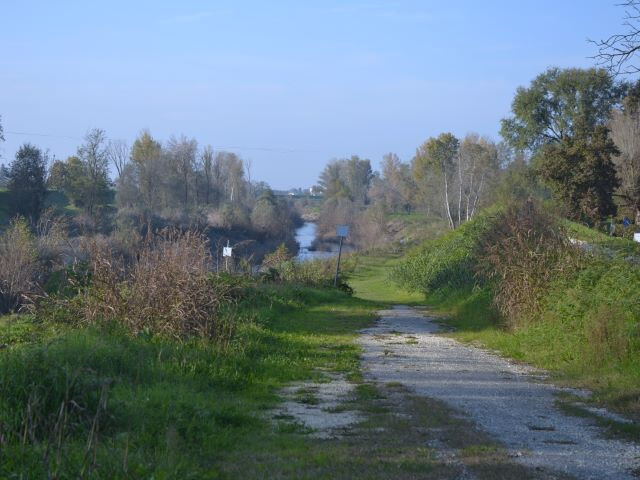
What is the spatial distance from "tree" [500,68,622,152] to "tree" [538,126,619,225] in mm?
13870

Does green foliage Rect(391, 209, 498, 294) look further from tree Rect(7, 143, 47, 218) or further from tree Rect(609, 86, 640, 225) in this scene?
tree Rect(7, 143, 47, 218)

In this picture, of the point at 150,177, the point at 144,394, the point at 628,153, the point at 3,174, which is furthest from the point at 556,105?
the point at 144,394

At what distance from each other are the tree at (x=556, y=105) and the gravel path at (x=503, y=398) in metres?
40.2

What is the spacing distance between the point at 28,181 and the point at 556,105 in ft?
119

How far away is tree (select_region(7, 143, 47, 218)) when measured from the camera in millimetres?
48469

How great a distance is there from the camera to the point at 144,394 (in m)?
9.11

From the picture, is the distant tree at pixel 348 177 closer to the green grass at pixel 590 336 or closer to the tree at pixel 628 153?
the tree at pixel 628 153

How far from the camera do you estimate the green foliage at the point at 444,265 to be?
33375 millimetres

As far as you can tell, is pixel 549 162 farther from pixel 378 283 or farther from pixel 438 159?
pixel 438 159

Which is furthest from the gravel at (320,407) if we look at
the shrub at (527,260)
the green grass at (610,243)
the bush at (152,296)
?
the green grass at (610,243)

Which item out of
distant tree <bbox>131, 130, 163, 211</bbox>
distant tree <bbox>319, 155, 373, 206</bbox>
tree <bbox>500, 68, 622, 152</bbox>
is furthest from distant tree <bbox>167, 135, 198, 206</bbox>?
distant tree <bbox>319, 155, 373, 206</bbox>

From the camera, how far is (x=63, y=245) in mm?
26016

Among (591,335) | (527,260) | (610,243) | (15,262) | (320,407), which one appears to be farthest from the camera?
(15,262)

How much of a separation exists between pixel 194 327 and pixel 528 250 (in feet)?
29.6
